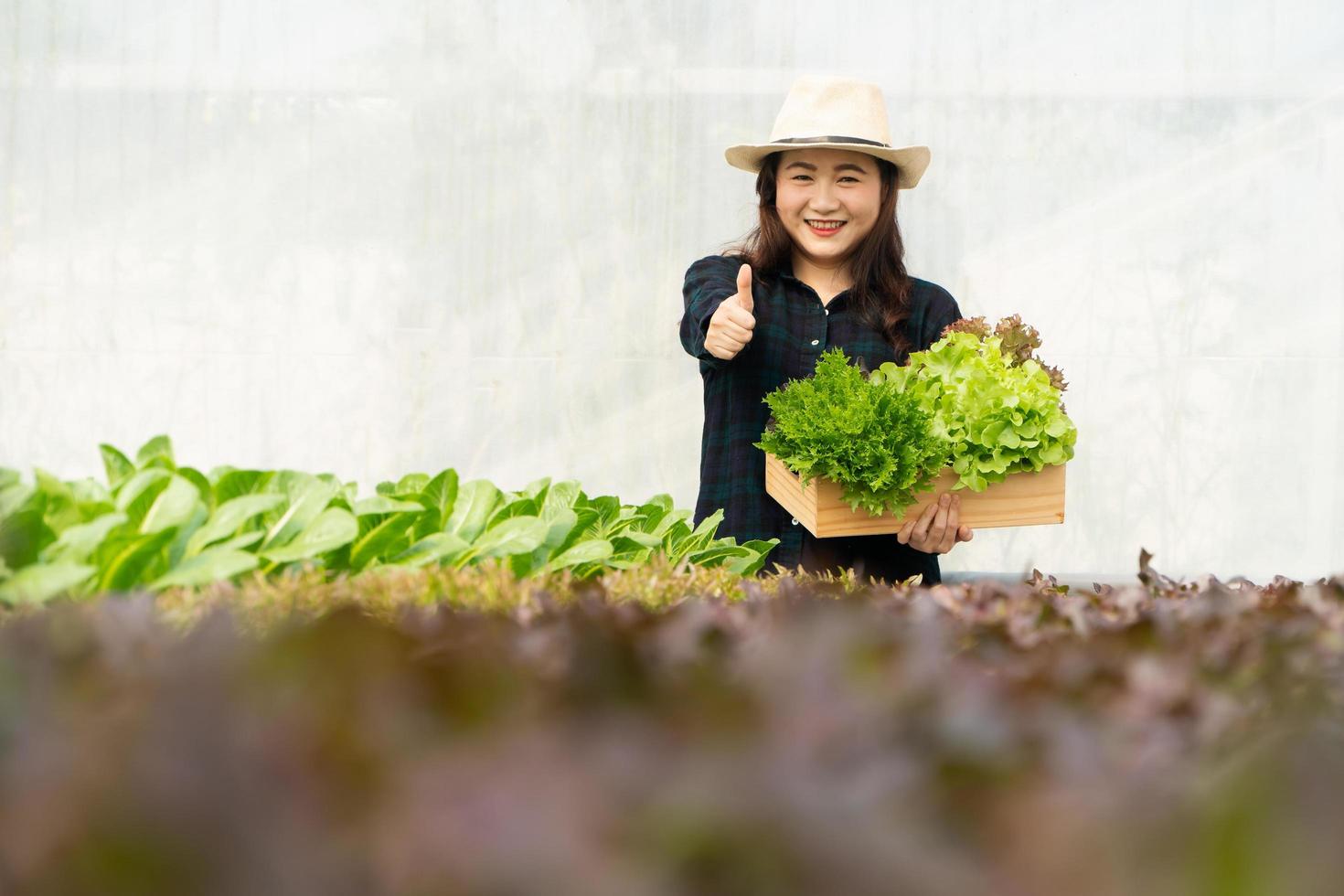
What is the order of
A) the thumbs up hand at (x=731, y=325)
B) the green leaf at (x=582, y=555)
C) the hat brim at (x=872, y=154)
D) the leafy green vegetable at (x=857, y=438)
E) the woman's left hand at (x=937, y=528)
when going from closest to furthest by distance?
the green leaf at (x=582, y=555)
the leafy green vegetable at (x=857, y=438)
the woman's left hand at (x=937, y=528)
the thumbs up hand at (x=731, y=325)
the hat brim at (x=872, y=154)

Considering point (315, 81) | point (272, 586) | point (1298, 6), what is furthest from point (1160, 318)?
point (272, 586)

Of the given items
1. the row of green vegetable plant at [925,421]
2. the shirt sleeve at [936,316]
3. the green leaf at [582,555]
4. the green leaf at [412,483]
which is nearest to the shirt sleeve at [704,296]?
the shirt sleeve at [936,316]

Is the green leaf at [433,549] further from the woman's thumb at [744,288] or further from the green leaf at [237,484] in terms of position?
the woman's thumb at [744,288]

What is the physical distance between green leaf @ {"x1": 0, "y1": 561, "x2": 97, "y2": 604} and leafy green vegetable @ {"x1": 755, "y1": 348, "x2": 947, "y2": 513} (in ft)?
3.92

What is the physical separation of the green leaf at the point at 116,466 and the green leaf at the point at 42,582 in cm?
30

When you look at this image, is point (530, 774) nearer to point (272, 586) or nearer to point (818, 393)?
point (272, 586)

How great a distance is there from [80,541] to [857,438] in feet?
3.84

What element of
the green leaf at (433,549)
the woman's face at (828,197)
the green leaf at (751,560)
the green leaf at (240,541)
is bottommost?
the green leaf at (751,560)

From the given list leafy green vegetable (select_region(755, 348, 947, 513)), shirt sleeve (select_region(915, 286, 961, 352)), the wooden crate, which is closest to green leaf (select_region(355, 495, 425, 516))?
leafy green vegetable (select_region(755, 348, 947, 513))

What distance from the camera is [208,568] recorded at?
922 mm

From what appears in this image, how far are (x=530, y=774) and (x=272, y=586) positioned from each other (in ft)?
2.10

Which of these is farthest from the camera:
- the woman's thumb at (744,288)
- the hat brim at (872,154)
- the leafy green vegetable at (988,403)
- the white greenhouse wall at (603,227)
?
the white greenhouse wall at (603,227)

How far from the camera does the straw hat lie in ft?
9.00

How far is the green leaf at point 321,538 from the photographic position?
100 cm
